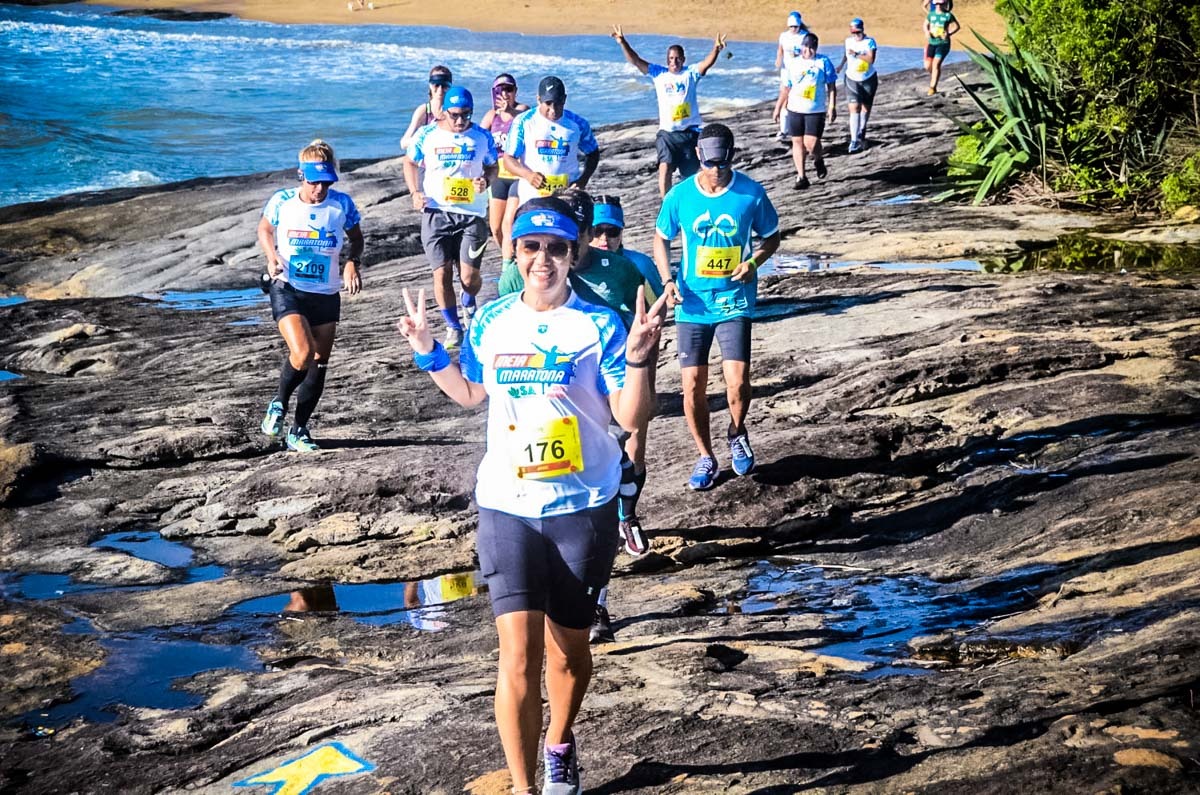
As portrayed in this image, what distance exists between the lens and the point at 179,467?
1040cm

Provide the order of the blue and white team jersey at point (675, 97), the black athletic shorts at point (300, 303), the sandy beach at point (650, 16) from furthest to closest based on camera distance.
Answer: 1. the sandy beach at point (650, 16)
2. the blue and white team jersey at point (675, 97)
3. the black athletic shorts at point (300, 303)

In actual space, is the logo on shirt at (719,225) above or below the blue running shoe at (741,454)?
above

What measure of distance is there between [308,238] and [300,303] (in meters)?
0.47

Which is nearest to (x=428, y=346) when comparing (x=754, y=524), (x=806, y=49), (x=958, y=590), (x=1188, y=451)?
(x=958, y=590)

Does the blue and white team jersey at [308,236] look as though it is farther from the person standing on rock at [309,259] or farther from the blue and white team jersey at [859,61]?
the blue and white team jersey at [859,61]

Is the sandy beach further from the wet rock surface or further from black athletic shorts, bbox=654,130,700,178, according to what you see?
the wet rock surface

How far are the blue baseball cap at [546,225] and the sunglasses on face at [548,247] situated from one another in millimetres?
25

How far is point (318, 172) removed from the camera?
975cm

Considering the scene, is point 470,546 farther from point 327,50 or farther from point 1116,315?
point 327,50

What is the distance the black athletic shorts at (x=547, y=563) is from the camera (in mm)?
4773

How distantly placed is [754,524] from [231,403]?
514 cm

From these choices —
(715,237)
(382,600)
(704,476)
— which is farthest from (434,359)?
(704,476)

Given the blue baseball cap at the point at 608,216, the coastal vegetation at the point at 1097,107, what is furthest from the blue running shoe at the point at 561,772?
the coastal vegetation at the point at 1097,107

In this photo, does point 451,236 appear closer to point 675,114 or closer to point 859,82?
point 675,114
